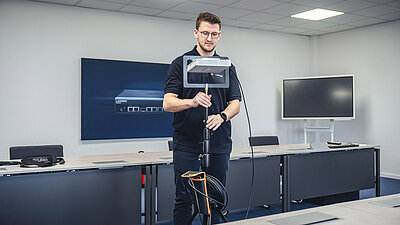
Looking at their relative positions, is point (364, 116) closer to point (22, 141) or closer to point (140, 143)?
point (140, 143)

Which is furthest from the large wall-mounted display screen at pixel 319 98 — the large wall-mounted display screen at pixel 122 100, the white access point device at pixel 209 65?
the white access point device at pixel 209 65

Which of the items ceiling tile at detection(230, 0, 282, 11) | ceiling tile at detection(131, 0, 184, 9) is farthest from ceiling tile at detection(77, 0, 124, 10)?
ceiling tile at detection(230, 0, 282, 11)

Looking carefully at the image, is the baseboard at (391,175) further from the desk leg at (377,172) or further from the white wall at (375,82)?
the desk leg at (377,172)

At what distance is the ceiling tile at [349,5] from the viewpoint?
5017 mm

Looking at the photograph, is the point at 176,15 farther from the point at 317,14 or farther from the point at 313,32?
the point at 313,32

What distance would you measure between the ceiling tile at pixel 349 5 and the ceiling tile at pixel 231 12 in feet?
3.81

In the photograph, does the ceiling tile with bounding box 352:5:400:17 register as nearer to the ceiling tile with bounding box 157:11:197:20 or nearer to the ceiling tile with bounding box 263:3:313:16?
the ceiling tile with bounding box 263:3:313:16

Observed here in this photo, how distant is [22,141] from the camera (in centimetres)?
479

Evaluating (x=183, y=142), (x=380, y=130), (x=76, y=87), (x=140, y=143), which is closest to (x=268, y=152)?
(x=183, y=142)

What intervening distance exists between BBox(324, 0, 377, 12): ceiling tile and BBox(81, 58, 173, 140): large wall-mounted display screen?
258cm

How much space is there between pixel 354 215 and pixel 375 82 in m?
5.77

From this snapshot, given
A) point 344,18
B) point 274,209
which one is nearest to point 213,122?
point 274,209

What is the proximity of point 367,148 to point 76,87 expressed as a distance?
3824 millimetres

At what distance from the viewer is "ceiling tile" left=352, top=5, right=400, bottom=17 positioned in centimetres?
529
